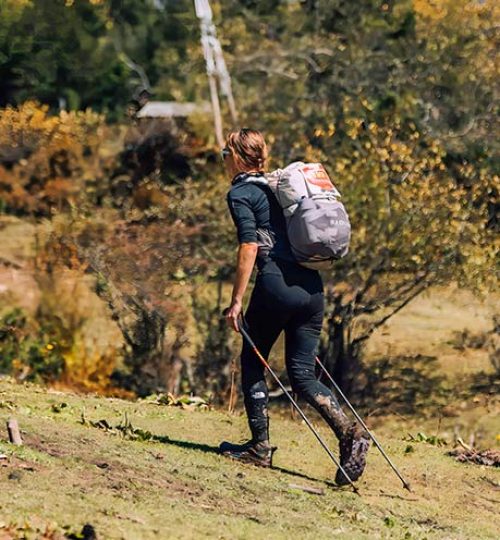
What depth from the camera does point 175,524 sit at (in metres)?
5.37

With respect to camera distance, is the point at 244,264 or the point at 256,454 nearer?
the point at 244,264

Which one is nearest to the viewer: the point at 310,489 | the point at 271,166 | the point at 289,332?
the point at 310,489

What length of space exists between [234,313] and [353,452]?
101cm

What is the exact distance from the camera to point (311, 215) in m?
6.65

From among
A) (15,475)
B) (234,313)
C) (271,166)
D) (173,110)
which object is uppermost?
(173,110)

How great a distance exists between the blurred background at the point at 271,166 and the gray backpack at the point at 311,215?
22.1 feet

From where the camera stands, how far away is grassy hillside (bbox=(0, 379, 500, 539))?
536cm

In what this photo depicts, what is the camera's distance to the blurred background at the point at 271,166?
48.0 ft

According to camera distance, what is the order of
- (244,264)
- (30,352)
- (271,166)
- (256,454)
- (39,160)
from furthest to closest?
(39,160), (271,166), (30,352), (256,454), (244,264)

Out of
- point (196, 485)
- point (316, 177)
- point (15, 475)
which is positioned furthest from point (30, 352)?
point (15, 475)

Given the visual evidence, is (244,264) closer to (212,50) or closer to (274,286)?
(274,286)

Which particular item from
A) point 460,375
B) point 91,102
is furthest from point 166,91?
point 460,375

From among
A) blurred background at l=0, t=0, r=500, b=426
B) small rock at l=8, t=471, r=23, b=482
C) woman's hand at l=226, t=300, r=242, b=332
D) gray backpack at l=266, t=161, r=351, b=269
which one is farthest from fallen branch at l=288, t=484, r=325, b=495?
blurred background at l=0, t=0, r=500, b=426

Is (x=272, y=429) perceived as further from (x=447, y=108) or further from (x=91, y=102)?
(x=91, y=102)
